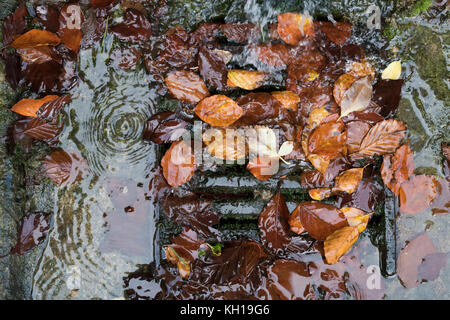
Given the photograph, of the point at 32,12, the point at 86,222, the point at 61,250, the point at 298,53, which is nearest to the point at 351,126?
the point at 298,53

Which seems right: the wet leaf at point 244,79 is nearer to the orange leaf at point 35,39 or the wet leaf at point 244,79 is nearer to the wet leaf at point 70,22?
the wet leaf at point 70,22

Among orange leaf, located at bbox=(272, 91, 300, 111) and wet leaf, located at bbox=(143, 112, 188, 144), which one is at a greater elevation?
orange leaf, located at bbox=(272, 91, 300, 111)

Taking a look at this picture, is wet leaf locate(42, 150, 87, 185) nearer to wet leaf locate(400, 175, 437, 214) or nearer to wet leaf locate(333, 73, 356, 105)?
wet leaf locate(333, 73, 356, 105)

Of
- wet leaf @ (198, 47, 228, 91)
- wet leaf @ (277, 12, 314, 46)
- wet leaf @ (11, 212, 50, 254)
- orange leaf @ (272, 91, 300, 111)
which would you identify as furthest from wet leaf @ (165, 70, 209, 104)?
wet leaf @ (11, 212, 50, 254)

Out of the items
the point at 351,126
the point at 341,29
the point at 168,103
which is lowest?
the point at 351,126

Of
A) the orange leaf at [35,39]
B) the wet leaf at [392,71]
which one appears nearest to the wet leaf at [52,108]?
the orange leaf at [35,39]

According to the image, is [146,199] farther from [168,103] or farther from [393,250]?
[393,250]
